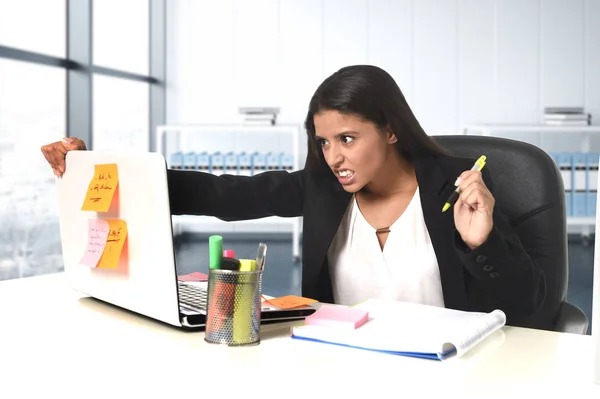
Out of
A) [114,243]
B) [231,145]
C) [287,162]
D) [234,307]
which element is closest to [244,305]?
[234,307]

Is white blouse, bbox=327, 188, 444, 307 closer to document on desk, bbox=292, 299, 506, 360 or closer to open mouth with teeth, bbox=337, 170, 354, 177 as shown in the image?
open mouth with teeth, bbox=337, 170, 354, 177

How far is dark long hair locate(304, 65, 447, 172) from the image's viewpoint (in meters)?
1.56

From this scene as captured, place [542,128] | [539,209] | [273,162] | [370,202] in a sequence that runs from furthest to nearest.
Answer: [273,162] < [542,128] < [370,202] < [539,209]

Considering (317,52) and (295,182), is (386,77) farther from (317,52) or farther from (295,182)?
(317,52)

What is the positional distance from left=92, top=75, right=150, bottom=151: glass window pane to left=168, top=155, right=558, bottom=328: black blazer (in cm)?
304

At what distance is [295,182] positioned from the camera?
1738 millimetres

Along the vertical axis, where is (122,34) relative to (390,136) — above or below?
above

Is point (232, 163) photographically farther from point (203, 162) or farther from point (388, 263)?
point (388, 263)

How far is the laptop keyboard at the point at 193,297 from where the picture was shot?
120 cm

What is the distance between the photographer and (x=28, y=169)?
3.98m

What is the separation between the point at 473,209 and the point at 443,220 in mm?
253

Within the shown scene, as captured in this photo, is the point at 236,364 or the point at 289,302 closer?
the point at 236,364

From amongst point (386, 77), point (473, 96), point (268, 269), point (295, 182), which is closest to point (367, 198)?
point (295, 182)

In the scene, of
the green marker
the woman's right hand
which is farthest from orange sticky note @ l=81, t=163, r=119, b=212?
the green marker
